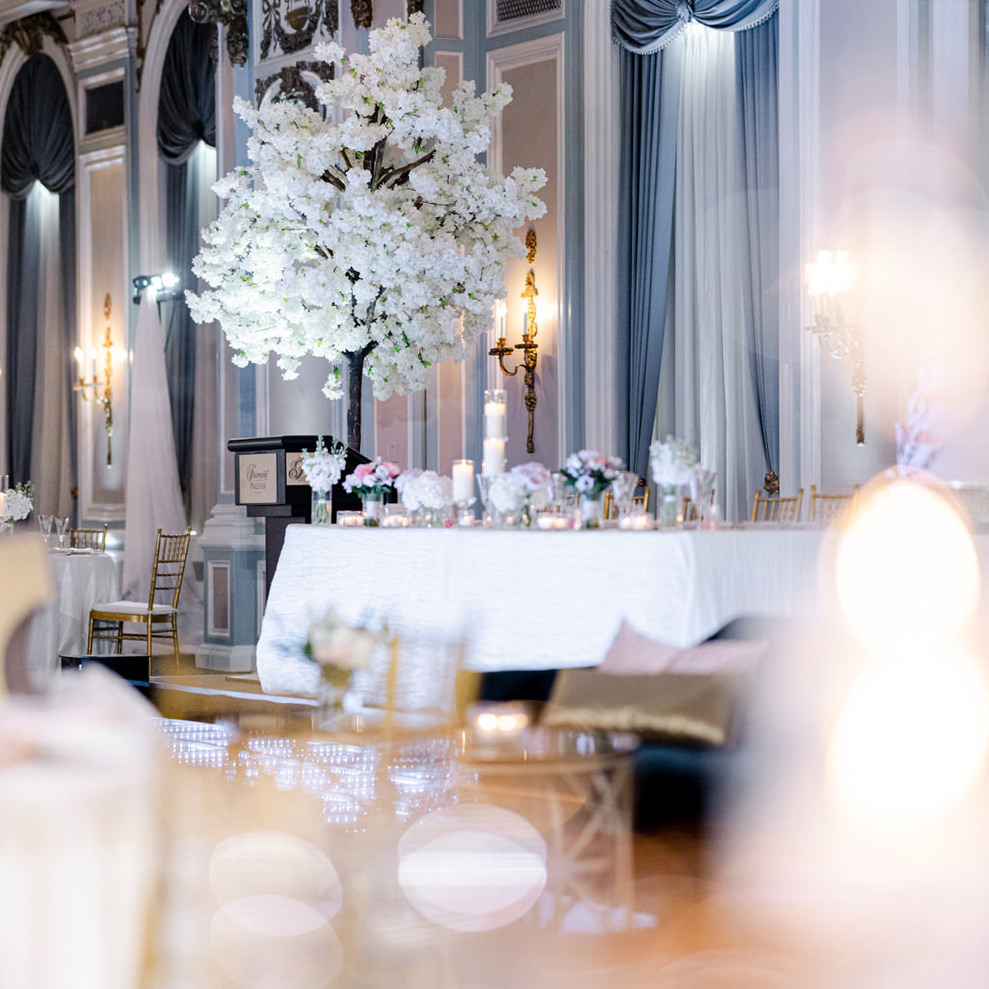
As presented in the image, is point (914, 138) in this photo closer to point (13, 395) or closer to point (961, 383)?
point (961, 383)

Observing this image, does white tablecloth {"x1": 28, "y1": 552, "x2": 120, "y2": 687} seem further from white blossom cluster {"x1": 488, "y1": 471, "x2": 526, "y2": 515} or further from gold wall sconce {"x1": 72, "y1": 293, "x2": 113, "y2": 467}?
white blossom cluster {"x1": 488, "y1": 471, "x2": 526, "y2": 515}

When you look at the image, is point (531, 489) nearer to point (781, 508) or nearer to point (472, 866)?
point (472, 866)

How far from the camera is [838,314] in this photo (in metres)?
5.72

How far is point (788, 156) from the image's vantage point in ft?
20.7

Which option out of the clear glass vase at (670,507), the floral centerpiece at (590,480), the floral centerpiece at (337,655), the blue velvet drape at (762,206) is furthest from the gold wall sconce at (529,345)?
the clear glass vase at (670,507)

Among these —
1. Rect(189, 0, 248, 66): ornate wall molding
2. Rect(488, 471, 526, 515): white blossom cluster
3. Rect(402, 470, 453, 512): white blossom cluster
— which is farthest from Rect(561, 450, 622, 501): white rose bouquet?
Rect(189, 0, 248, 66): ornate wall molding

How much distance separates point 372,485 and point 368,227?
1.14 metres

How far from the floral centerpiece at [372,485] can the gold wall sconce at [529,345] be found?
2.89m

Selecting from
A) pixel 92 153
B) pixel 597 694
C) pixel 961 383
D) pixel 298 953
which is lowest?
pixel 298 953

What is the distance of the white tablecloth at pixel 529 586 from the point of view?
3.13m

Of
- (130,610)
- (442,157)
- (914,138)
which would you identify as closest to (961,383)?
(914,138)

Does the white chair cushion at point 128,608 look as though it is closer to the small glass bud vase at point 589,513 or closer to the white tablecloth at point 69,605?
the white tablecloth at point 69,605

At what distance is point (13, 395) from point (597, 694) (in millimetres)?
9364

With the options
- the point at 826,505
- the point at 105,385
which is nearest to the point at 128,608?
the point at 105,385
